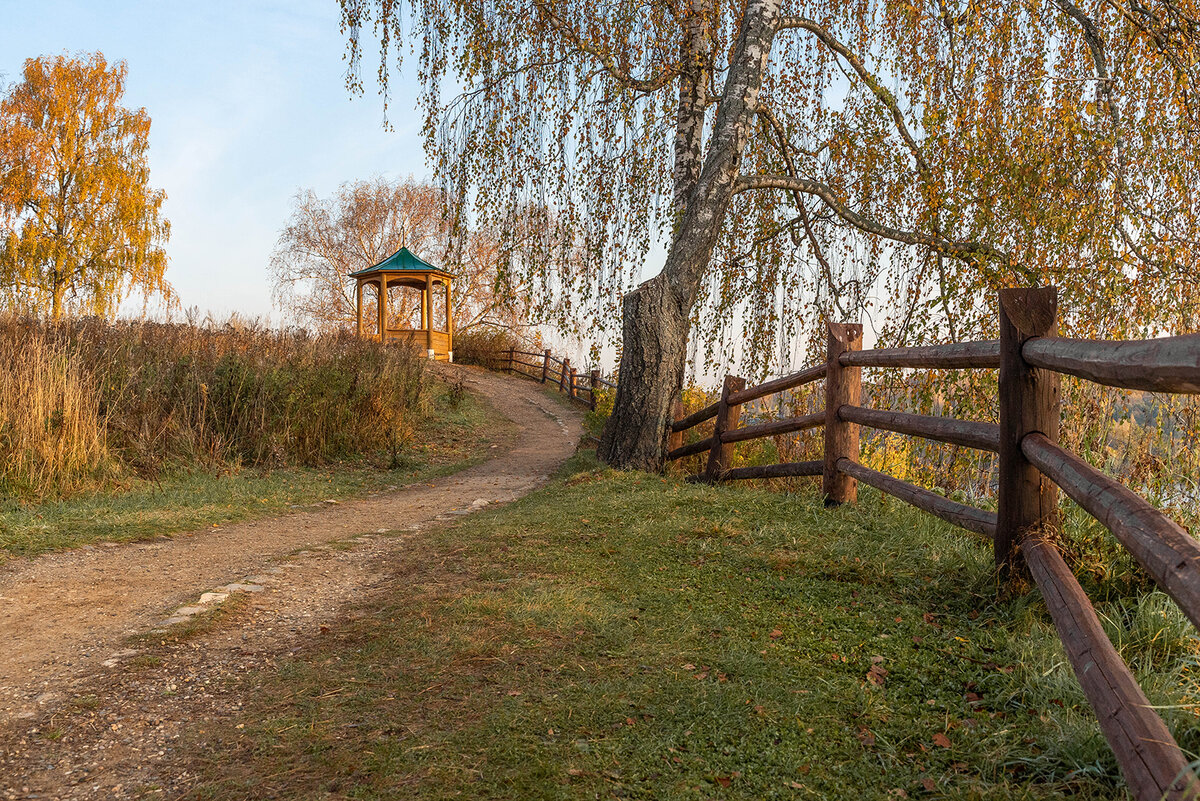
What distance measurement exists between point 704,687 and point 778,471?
401 centimetres

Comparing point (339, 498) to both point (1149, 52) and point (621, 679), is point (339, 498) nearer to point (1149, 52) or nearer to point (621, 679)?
point (621, 679)

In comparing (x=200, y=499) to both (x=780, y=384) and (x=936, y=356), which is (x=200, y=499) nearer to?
(x=780, y=384)

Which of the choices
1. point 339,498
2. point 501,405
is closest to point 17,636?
point 339,498

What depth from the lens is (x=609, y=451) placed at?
9062 millimetres

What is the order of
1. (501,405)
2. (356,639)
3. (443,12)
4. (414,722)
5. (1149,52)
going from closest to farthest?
1. (414,722)
2. (356,639)
3. (1149,52)
4. (443,12)
5. (501,405)

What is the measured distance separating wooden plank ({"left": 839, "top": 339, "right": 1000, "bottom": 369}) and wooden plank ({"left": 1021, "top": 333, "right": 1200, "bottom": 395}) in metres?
0.93

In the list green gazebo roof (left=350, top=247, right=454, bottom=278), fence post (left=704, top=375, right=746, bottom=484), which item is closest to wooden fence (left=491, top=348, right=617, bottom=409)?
green gazebo roof (left=350, top=247, right=454, bottom=278)

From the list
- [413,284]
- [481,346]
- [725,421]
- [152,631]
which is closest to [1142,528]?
[152,631]

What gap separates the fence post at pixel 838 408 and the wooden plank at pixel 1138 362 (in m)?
2.92

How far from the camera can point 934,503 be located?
14.2ft

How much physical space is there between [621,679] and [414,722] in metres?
0.80

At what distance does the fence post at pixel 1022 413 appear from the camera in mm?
3367

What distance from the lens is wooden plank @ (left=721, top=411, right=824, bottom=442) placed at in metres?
6.21

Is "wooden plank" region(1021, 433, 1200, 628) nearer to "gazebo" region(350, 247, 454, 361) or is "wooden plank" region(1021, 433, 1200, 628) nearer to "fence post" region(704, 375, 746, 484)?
"fence post" region(704, 375, 746, 484)
